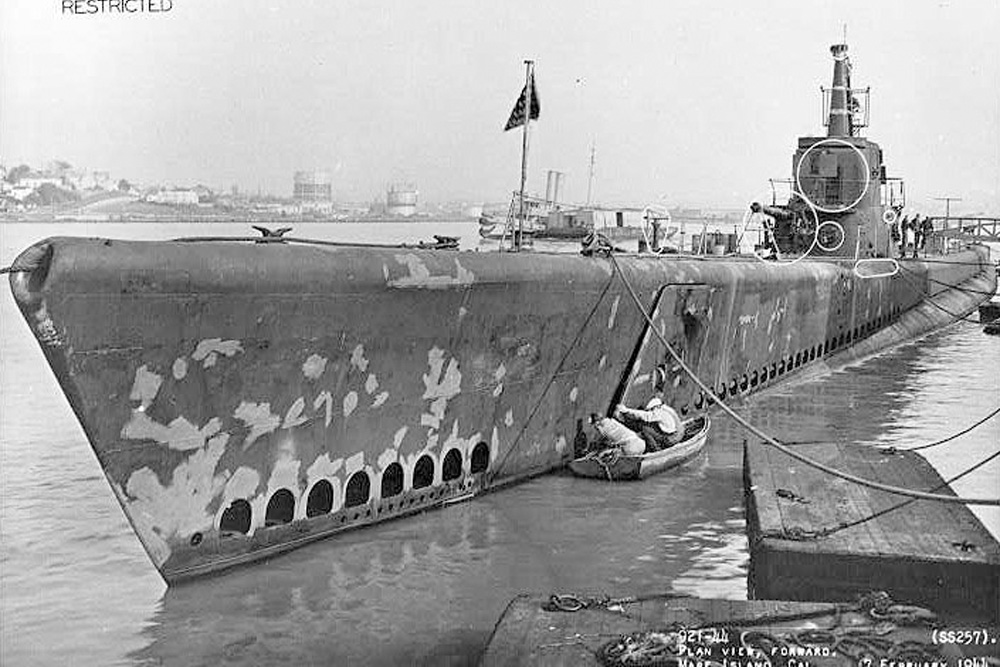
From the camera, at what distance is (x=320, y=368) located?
9.89 m

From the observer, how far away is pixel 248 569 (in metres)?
9.41

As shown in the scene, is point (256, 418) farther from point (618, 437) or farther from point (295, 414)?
point (618, 437)

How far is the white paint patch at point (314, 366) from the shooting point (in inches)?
384

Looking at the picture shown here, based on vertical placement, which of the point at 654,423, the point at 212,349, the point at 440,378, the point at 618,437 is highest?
the point at 212,349

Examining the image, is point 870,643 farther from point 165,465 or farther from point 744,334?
point 744,334

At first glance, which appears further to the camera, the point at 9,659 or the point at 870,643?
the point at 9,659

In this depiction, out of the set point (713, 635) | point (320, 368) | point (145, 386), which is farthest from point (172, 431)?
point (713, 635)

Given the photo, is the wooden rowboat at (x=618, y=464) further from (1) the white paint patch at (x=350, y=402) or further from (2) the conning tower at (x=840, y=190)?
(2) the conning tower at (x=840, y=190)

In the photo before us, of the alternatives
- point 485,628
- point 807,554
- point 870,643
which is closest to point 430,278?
point 485,628

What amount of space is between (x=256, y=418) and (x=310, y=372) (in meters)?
0.66

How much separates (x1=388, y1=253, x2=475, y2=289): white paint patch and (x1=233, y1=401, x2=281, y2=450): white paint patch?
5.58ft

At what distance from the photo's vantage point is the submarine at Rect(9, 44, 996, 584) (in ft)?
27.1

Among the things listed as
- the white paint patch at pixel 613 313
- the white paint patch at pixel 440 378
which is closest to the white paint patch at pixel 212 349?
the white paint patch at pixel 440 378

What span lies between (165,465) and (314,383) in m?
1.60
